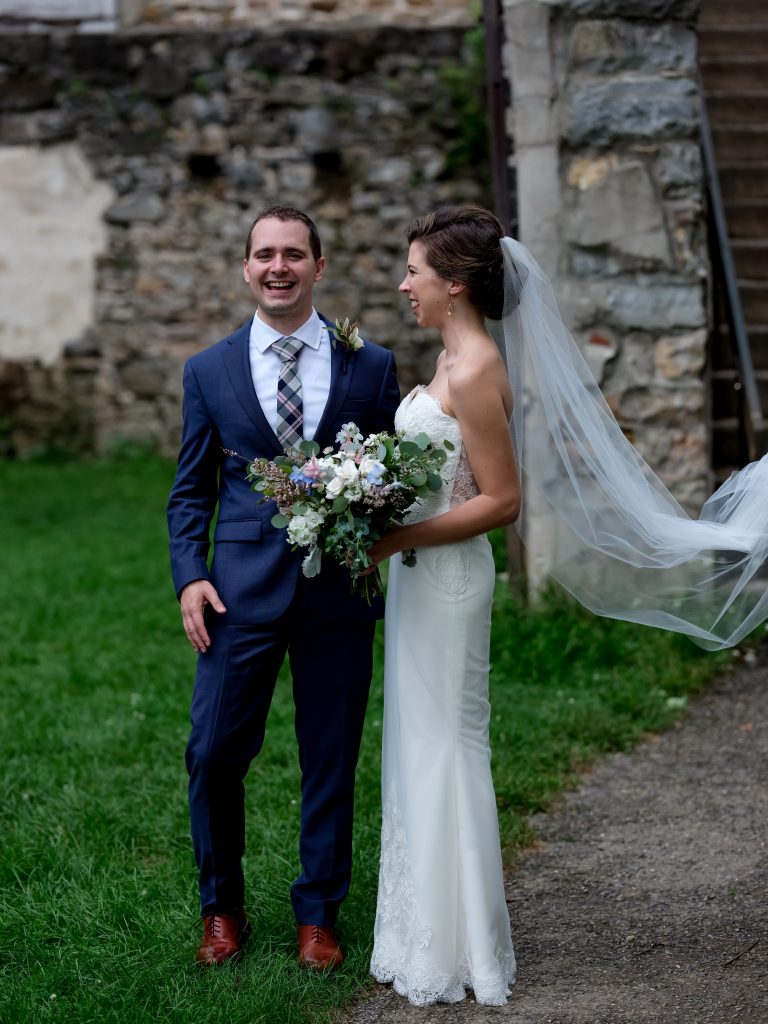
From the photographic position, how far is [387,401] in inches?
138

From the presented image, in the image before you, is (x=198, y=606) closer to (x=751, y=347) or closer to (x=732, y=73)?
(x=751, y=347)

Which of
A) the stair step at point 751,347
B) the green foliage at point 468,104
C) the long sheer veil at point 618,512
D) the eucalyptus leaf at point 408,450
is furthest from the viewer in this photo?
the green foliage at point 468,104

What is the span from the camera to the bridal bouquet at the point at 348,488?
119 inches

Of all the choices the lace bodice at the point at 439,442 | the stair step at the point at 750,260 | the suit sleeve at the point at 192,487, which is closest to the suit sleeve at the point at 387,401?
the lace bodice at the point at 439,442

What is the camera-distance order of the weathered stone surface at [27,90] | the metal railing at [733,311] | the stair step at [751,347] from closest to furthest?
the metal railing at [733,311]
the stair step at [751,347]
the weathered stone surface at [27,90]

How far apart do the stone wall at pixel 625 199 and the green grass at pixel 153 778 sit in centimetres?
90

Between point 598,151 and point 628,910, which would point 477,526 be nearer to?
point 628,910

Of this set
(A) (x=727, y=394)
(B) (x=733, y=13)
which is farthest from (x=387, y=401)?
(B) (x=733, y=13)

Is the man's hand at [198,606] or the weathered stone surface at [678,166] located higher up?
the weathered stone surface at [678,166]

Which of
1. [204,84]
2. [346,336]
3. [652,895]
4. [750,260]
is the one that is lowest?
[652,895]

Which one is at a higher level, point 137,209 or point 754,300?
point 137,209

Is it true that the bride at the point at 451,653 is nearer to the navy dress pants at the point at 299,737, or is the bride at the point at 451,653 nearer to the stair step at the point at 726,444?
the navy dress pants at the point at 299,737

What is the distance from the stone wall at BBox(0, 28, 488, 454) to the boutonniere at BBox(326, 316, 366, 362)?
850cm

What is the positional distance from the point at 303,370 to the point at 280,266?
288mm
